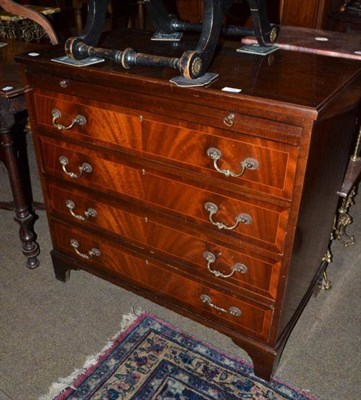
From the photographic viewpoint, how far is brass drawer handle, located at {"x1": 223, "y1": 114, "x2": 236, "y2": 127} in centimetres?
121

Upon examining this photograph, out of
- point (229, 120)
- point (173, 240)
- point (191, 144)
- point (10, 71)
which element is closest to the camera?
point (229, 120)

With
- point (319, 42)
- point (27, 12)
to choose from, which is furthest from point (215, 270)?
point (27, 12)

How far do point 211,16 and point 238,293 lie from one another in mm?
897

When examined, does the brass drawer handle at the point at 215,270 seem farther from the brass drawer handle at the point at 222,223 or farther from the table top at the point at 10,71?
the table top at the point at 10,71

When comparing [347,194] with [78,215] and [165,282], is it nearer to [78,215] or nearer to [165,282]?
[165,282]

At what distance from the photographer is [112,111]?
57.1 inches

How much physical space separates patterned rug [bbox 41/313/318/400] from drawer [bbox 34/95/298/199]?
823 millimetres

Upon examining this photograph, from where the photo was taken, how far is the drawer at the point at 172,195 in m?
1.34

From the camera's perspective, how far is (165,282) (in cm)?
172

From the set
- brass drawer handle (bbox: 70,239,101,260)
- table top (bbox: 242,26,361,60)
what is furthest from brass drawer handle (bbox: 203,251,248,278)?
table top (bbox: 242,26,361,60)

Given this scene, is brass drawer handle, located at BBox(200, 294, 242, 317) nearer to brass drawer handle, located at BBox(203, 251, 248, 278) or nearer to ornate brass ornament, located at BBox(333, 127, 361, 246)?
brass drawer handle, located at BBox(203, 251, 248, 278)

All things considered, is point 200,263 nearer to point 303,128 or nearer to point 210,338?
point 210,338

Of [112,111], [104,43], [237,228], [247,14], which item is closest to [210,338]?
[237,228]

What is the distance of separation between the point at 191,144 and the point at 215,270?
0.47 m
